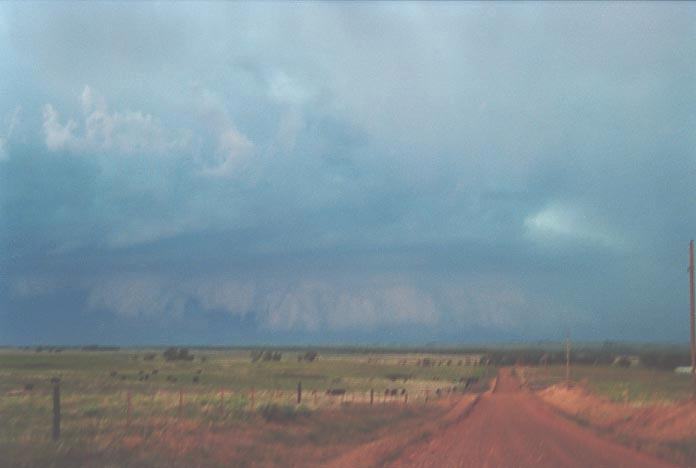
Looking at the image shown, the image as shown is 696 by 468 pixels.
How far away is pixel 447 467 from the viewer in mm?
17812

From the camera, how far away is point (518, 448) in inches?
881

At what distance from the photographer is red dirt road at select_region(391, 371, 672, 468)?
755 inches

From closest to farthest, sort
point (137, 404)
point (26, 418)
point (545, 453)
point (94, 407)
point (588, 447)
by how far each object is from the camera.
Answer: point (545, 453) → point (588, 447) → point (26, 418) → point (94, 407) → point (137, 404)

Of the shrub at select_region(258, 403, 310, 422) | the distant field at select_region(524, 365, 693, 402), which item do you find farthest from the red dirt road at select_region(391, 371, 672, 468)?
the distant field at select_region(524, 365, 693, 402)

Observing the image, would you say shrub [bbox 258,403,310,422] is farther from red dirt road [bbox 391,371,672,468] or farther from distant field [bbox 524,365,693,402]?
distant field [bbox 524,365,693,402]

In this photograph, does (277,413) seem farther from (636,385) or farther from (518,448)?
(636,385)

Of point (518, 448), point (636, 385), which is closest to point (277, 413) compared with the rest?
point (518, 448)

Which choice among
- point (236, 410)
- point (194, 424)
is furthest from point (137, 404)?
point (194, 424)

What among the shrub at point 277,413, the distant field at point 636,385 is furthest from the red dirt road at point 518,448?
the distant field at point 636,385

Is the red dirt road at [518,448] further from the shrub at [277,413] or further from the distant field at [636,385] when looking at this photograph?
the distant field at [636,385]

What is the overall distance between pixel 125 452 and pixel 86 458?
1107mm

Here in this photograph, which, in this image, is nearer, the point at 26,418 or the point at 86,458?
the point at 86,458

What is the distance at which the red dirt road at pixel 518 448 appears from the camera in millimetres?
19172

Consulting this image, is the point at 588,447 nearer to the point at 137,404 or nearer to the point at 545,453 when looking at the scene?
the point at 545,453
